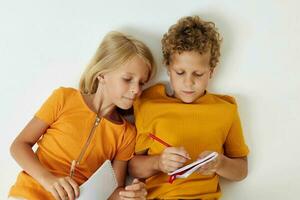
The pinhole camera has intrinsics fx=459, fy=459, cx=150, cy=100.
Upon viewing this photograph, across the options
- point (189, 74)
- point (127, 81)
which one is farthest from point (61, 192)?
point (189, 74)

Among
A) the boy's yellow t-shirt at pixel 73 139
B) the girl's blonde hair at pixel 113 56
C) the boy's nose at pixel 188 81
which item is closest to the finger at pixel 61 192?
the boy's yellow t-shirt at pixel 73 139

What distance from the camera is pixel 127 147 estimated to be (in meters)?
1.43

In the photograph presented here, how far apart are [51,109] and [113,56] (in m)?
0.25

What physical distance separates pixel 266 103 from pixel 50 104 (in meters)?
0.68

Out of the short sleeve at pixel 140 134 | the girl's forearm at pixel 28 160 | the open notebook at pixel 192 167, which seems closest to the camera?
the open notebook at pixel 192 167

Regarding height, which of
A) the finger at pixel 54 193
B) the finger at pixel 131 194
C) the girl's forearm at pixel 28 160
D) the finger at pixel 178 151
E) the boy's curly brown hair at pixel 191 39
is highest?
the boy's curly brown hair at pixel 191 39

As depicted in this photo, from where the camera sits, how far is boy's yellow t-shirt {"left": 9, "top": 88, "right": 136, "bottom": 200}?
137 cm

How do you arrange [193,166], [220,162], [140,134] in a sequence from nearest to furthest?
[193,166]
[220,162]
[140,134]

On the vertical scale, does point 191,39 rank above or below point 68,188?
above

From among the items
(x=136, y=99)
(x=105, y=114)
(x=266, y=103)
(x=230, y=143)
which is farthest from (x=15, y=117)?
(x=266, y=103)

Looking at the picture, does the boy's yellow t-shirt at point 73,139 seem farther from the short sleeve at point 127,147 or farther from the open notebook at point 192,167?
the open notebook at point 192,167

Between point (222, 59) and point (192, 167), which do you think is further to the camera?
point (222, 59)

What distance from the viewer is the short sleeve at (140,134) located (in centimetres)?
141

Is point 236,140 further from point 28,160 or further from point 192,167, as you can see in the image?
point 28,160
